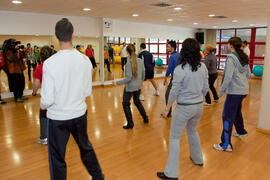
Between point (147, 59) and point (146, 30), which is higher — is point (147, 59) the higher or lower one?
the lower one

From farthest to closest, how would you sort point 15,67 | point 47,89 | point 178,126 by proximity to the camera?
1. point 15,67
2. point 178,126
3. point 47,89

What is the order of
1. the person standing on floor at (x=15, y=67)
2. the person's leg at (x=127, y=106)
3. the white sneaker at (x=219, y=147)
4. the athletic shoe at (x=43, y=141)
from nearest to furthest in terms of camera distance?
the white sneaker at (x=219, y=147) → the athletic shoe at (x=43, y=141) → the person's leg at (x=127, y=106) → the person standing on floor at (x=15, y=67)

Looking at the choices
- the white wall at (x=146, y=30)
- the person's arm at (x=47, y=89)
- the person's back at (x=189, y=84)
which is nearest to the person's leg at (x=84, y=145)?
the person's arm at (x=47, y=89)

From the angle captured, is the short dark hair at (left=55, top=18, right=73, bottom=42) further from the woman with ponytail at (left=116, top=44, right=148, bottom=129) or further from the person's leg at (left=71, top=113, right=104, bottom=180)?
the woman with ponytail at (left=116, top=44, right=148, bottom=129)

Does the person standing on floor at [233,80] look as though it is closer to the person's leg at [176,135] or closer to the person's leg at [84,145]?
the person's leg at [176,135]

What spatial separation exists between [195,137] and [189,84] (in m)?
0.79

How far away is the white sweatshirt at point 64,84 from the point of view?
5.67ft

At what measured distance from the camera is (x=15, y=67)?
20.4ft

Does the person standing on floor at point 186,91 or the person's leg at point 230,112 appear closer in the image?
the person standing on floor at point 186,91

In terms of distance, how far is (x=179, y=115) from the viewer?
2.47m

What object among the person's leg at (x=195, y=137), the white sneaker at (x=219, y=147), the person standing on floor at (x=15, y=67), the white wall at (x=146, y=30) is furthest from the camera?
the white wall at (x=146, y=30)

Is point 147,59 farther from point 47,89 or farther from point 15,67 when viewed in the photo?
point 47,89

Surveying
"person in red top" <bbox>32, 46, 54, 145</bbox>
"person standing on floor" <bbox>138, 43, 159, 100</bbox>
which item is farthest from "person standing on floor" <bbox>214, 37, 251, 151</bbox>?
"person standing on floor" <bbox>138, 43, 159, 100</bbox>

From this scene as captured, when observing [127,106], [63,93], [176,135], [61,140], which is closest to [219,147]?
[176,135]
